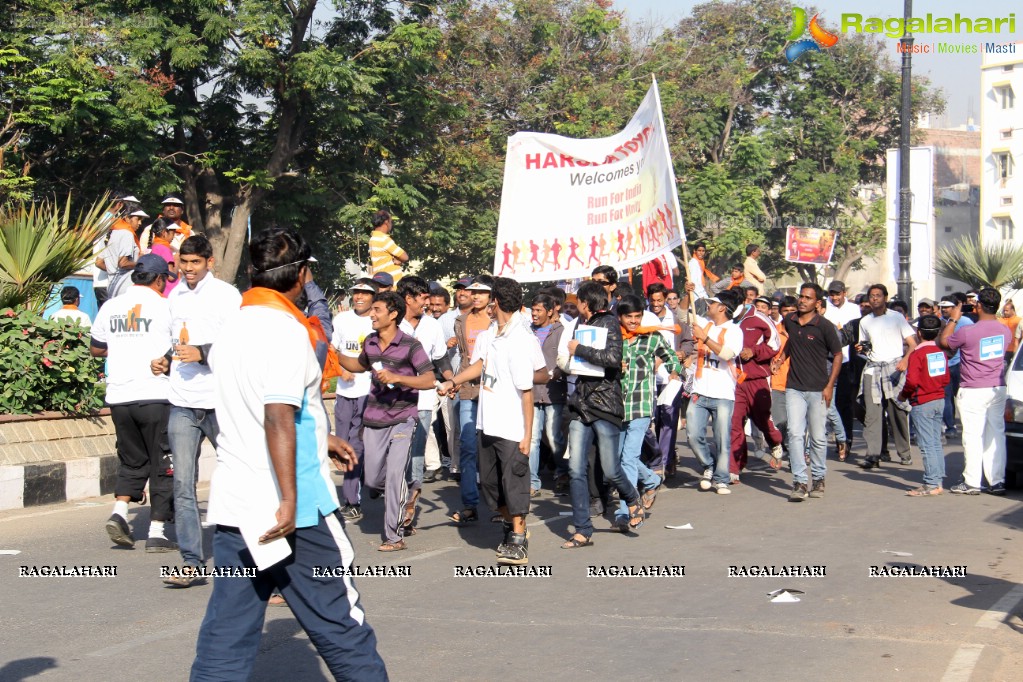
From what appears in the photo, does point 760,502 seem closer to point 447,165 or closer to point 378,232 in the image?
point 378,232

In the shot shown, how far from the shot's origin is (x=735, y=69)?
4138 cm

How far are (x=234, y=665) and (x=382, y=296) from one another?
15.1 ft

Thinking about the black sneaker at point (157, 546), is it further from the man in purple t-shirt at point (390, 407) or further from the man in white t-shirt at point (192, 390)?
the man in purple t-shirt at point (390, 407)

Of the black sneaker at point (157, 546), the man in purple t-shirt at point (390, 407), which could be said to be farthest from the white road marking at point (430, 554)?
the black sneaker at point (157, 546)

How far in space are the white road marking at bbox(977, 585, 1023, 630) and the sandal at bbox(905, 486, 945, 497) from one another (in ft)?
13.4

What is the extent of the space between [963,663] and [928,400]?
630 cm

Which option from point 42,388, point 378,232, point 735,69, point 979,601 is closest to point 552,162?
point 378,232

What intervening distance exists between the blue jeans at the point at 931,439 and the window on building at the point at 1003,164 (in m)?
52.6

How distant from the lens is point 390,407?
8.56 meters

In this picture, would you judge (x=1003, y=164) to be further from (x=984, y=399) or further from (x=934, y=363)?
(x=934, y=363)

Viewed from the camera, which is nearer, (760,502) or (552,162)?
(760,502)

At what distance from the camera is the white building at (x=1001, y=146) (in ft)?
192

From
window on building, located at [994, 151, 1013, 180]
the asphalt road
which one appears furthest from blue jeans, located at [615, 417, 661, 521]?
window on building, located at [994, 151, 1013, 180]

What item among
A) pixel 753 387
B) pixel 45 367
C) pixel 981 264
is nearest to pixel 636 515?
pixel 753 387
